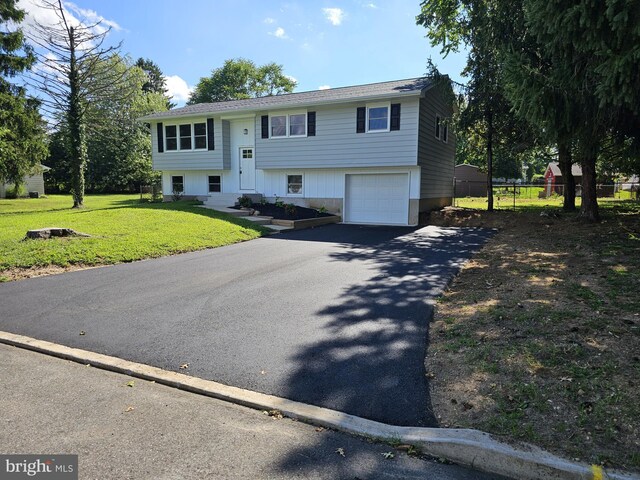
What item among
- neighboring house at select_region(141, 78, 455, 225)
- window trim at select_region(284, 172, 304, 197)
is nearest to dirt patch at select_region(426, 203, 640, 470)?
neighboring house at select_region(141, 78, 455, 225)

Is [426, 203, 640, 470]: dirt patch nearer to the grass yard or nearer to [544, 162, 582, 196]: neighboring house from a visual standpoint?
the grass yard

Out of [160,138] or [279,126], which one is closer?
[279,126]

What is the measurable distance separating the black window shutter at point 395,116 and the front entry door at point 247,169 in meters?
7.16

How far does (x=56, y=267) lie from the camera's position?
7941 mm

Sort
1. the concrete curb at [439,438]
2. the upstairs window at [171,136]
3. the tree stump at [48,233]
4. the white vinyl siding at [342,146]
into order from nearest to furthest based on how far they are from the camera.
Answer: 1. the concrete curb at [439,438]
2. the tree stump at [48,233]
3. the white vinyl siding at [342,146]
4. the upstairs window at [171,136]

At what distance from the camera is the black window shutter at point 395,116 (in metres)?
16.0

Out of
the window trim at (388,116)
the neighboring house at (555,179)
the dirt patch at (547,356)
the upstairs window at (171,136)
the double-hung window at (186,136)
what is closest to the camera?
the dirt patch at (547,356)

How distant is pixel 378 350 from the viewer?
4.17 meters

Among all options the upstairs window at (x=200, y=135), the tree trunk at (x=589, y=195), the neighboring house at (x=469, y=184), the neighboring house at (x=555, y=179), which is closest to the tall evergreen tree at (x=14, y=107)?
the upstairs window at (x=200, y=135)

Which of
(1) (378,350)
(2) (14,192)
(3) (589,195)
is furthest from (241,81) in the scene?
(1) (378,350)

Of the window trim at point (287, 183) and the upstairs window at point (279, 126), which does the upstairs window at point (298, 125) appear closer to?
the upstairs window at point (279, 126)

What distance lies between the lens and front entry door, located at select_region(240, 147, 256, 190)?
19875 mm

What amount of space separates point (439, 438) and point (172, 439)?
179 centimetres

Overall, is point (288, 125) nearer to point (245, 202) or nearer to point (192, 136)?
point (245, 202)
